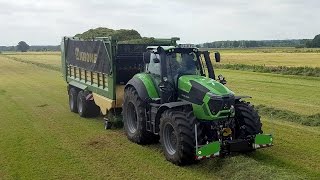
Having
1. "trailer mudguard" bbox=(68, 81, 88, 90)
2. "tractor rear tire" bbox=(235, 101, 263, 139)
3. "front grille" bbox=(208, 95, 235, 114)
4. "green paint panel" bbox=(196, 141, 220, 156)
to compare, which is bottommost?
"green paint panel" bbox=(196, 141, 220, 156)

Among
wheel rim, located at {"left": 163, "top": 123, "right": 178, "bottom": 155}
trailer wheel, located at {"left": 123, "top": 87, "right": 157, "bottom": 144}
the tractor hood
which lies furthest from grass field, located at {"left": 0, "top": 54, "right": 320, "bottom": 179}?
the tractor hood

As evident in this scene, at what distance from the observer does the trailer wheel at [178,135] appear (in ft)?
26.1

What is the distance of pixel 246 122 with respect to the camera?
8.60 meters

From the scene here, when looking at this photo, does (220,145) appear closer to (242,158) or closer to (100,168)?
(242,158)

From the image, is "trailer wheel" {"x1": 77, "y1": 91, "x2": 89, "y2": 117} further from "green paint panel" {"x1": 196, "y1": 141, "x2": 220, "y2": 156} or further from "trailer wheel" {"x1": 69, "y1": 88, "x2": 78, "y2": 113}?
"green paint panel" {"x1": 196, "y1": 141, "x2": 220, "y2": 156}

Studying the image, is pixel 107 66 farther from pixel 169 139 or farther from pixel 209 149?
pixel 209 149

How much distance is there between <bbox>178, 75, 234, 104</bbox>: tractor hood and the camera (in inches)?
331

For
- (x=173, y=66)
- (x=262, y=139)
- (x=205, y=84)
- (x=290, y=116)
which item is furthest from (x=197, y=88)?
(x=290, y=116)

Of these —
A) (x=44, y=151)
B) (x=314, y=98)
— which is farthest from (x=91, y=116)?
(x=314, y=98)

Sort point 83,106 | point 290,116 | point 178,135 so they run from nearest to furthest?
point 178,135
point 290,116
point 83,106

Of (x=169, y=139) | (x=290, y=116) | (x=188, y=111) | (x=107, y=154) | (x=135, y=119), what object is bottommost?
(x=107, y=154)

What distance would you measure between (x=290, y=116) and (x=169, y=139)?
258 inches

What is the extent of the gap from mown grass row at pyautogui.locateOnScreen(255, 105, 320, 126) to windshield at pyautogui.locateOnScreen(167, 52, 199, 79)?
5128mm

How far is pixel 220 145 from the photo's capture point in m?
7.96
